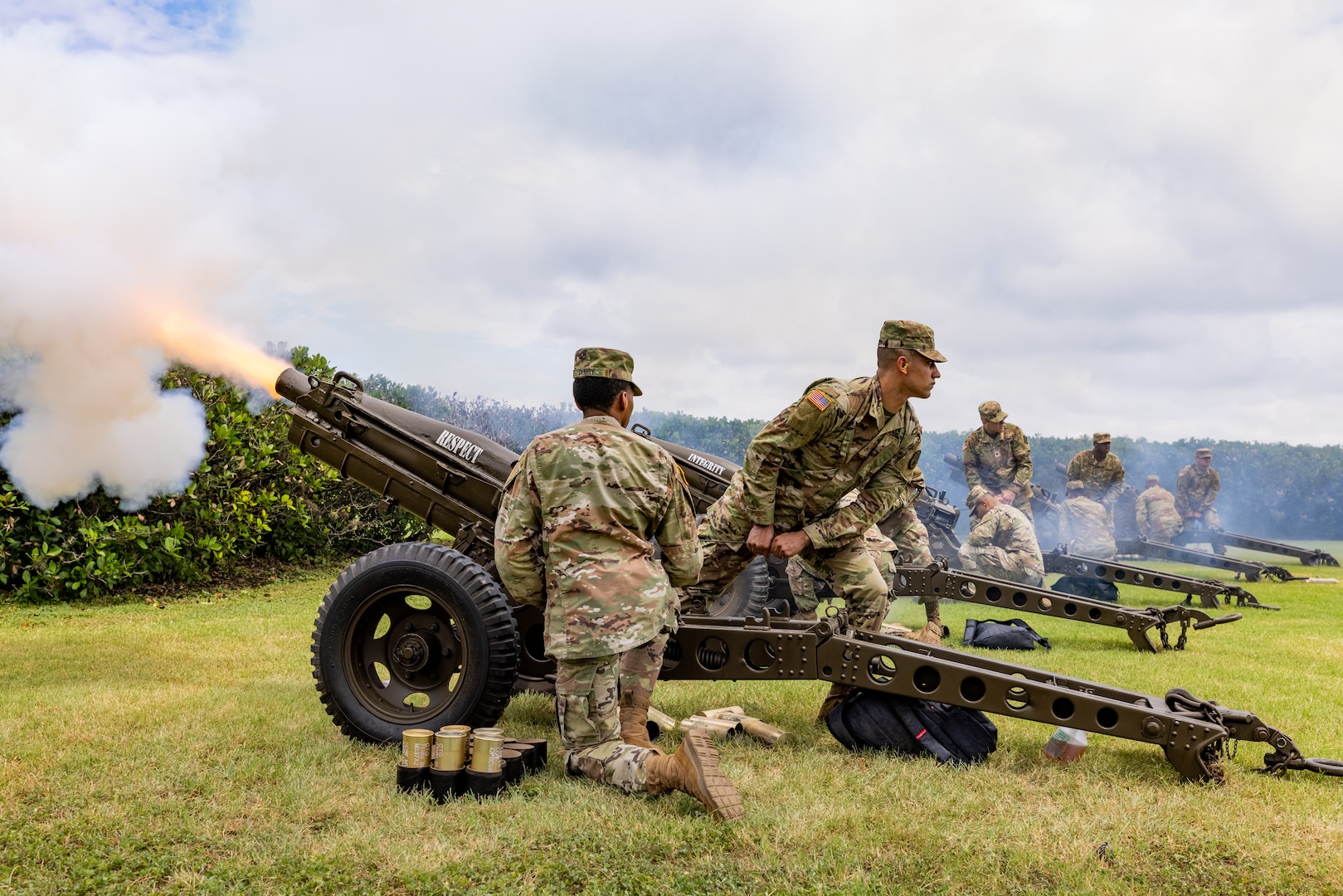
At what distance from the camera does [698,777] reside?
3768 mm

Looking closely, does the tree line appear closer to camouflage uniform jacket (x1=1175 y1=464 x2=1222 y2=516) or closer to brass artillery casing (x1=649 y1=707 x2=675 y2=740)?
brass artillery casing (x1=649 y1=707 x2=675 y2=740)

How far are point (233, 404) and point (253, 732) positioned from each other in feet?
22.0

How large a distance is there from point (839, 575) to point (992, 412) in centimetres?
818

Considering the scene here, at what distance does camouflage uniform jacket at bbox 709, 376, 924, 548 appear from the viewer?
5.63 meters

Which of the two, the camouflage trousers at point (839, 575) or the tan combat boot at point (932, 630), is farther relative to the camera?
the tan combat boot at point (932, 630)

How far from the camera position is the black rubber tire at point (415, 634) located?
4621 mm

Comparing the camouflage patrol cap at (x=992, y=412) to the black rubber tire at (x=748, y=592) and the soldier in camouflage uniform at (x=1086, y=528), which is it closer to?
Answer: the soldier in camouflage uniform at (x=1086, y=528)

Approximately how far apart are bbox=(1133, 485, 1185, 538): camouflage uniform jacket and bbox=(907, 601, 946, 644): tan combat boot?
10903 millimetres

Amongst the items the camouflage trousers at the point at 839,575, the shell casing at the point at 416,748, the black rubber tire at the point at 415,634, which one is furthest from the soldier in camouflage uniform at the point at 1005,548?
the shell casing at the point at 416,748

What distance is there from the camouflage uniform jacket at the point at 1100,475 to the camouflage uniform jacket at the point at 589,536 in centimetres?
1483

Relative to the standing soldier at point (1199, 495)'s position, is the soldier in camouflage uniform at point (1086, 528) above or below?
below

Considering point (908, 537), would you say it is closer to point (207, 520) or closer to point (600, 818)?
point (600, 818)

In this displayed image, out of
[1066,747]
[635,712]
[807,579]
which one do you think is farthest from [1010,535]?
[635,712]

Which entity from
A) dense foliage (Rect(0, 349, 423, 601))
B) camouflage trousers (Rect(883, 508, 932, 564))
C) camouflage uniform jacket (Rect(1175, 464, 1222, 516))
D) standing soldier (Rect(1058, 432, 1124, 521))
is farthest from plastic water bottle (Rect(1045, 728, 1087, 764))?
camouflage uniform jacket (Rect(1175, 464, 1222, 516))
